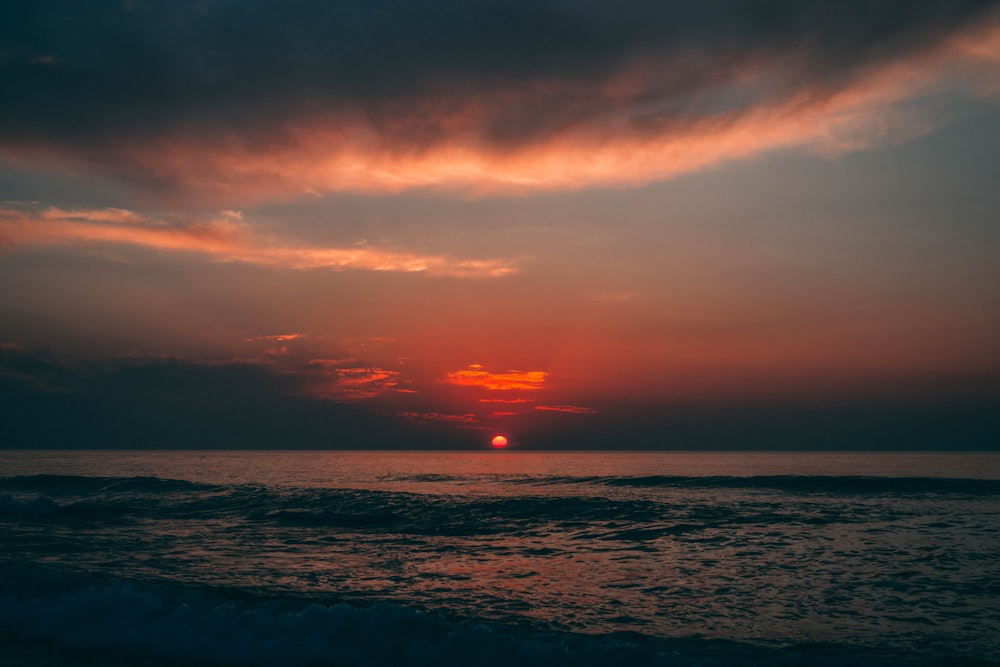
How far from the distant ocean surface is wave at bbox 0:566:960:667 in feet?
0.12

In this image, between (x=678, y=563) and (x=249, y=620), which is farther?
(x=678, y=563)

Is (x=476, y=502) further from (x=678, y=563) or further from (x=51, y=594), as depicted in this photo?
(x=51, y=594)

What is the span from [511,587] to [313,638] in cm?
465

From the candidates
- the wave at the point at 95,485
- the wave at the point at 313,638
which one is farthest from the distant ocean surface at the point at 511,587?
the wave at the point at 95,485

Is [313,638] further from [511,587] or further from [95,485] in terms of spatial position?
[95,485]

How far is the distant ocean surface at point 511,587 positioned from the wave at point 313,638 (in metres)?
0.04

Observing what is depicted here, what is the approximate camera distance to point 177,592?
12383mm

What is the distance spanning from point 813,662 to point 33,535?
24.3m

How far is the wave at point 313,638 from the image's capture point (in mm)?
9367

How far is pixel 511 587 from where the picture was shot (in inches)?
534

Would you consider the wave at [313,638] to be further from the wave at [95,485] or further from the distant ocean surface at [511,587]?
the wave at [95,485]

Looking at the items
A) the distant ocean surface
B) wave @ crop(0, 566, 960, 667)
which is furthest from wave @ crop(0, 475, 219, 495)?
wave @ crop(0, 566, 960, 667)

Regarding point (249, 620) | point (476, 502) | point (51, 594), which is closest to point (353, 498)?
point (476, 502)

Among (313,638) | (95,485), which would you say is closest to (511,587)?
(313,638)
